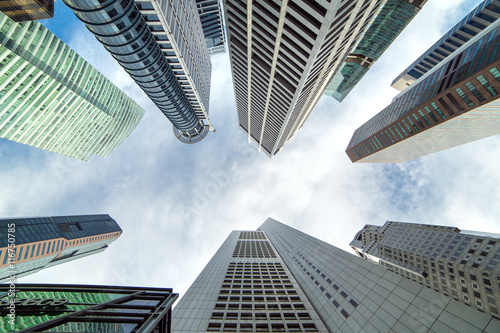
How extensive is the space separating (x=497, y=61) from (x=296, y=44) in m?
69.4

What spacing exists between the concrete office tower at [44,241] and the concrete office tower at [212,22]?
13487 cm

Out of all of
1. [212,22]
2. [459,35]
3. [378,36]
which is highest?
[459,35]

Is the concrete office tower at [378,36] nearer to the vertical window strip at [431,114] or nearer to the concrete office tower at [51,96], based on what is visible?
the vertical window strip at [431,114]

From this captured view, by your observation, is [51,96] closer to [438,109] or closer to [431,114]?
→ [438,109]

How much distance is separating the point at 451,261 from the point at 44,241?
165m

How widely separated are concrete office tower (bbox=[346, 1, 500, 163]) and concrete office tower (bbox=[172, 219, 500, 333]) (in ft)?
241

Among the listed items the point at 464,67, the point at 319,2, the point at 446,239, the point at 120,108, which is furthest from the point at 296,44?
the point at 120,108

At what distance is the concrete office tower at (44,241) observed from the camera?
71.6m

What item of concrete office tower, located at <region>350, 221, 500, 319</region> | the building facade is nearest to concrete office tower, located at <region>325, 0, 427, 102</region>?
the building facade

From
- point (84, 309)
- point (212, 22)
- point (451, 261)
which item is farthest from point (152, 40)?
point (451, 261)

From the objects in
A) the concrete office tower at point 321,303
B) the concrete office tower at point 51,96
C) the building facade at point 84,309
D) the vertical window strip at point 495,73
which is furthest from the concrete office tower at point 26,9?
the vertical window strip at point 495,73

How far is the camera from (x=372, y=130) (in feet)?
401

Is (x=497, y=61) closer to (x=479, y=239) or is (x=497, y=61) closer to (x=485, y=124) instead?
(x=485, y=124)

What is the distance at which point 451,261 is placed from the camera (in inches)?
2822
